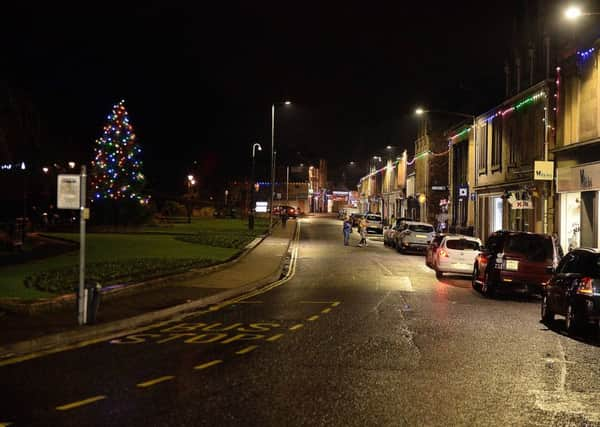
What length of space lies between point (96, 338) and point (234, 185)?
11262 centimetres

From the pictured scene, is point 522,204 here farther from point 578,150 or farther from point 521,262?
point 521,262

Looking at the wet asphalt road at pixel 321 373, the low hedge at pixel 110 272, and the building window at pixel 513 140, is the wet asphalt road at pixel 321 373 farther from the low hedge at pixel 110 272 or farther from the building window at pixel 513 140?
the building window at pixel 513 140

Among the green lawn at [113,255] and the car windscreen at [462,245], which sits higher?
the car windscreen at [462,245]

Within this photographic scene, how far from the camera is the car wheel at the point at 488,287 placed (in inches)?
705

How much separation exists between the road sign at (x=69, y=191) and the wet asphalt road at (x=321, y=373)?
96.1 inches

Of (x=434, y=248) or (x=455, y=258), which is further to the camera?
(x=434, y=248)

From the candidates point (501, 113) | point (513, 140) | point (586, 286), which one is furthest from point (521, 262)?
point (501, 113)

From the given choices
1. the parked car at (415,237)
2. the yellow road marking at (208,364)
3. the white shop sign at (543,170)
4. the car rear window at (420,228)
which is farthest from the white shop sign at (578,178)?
the yellow road marking at (208,364)

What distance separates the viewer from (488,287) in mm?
18031

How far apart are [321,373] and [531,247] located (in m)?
10.5

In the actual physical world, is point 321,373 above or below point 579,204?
below

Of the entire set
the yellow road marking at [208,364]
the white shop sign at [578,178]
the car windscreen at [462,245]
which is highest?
the white shop sign at [578,178]

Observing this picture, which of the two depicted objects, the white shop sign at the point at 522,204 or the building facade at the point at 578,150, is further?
the white shop sign at the point at 522,204

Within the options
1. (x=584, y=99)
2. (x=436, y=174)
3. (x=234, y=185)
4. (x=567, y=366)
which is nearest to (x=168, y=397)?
(x=567, y=366)
